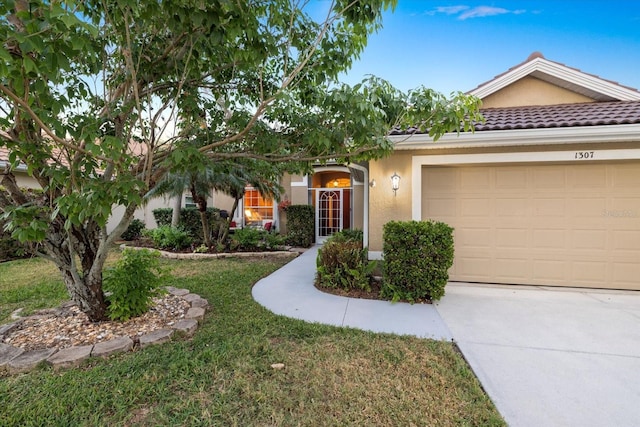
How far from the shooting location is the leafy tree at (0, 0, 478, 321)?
274 centimetres

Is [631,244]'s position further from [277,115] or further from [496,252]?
[277,115]

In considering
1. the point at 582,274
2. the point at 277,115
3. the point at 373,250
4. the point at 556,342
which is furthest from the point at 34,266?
the point at 582,274

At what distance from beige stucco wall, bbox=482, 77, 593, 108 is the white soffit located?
13 cm

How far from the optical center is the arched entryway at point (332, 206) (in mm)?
12917

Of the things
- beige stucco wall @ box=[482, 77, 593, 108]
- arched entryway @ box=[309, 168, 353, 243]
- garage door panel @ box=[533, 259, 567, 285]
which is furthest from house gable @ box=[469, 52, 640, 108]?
arched entryway @ box=[309, 168, 353, 243]

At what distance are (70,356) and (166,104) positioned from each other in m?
3.34

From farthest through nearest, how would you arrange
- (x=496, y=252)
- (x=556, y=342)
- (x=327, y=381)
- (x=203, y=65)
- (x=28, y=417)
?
(x=496, y=252) < (x=203, y=65) < (x=556, y=342) < (x=327, y=381) < (x=28, y=417)

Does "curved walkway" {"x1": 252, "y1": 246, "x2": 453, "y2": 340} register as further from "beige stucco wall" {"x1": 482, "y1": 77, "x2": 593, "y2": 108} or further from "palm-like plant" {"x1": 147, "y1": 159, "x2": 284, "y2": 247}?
"beige stucco wall" {"x1": 482, "y1": 77, "x2": 593, "y2": 108}

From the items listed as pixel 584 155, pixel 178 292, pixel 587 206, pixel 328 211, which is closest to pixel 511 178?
pixel 584 155

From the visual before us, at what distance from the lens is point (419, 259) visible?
16.7 ft

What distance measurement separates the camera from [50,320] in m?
4.16

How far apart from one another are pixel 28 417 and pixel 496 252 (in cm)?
733

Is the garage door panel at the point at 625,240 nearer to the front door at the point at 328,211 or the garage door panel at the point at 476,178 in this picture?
the garage door panel at the point at 476,178

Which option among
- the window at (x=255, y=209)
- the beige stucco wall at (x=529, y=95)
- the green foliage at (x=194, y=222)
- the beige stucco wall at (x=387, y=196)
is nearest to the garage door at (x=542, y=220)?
the beige stucco wall at (x=387, y=196)
